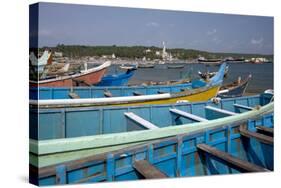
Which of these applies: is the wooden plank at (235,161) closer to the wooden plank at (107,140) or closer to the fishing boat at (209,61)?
the wooden plank at (107,140)

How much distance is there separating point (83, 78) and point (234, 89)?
401 cm

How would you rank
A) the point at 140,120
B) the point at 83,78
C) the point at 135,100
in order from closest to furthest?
the point at 140,120, the point at 135,100, the point at 83,78

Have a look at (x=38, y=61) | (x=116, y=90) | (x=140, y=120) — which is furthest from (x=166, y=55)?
(x=38, y=61)

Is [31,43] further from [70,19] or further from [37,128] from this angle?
[37,128]

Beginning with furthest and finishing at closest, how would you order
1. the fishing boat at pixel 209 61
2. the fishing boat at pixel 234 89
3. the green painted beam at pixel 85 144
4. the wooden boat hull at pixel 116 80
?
the fishing boat at pixel 234 89, the wooden boat hull at pixel 116 80, the fishing boat at pixel 209 61, the green painted beam at pixel 85 144

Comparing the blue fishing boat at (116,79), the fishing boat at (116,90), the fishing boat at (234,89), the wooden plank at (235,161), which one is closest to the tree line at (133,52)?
the fishing boat at (116,90)

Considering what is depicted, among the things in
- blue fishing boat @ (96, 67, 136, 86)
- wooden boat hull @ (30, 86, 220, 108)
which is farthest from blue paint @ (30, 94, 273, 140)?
blue fishing boat @ (96, 67, 136, 86)

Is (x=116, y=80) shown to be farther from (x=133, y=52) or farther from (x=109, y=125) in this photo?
(x=109, y=125)

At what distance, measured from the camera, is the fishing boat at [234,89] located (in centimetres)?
775

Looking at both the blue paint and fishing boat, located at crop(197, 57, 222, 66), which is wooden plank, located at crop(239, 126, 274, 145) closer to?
the blue paint

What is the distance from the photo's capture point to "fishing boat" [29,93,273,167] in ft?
10.2

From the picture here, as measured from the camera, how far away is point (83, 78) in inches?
243

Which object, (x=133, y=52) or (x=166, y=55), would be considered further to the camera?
(x=166, y=55)

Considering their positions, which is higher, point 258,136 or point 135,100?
point 135,100
